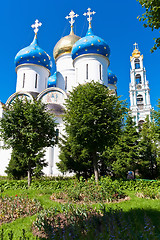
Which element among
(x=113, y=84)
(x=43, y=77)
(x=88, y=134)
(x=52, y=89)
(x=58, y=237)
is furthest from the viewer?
(x=113, y=84)

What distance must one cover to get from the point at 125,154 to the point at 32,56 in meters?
13.8

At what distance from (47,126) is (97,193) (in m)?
5.22

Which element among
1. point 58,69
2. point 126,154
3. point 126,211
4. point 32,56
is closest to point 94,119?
point 126,211

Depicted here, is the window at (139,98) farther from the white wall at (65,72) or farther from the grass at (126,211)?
the grass at (126,211)

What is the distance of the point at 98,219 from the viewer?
13.1 feet

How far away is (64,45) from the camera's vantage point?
22.8 m

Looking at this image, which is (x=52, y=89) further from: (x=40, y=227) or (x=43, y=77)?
(x=40, y=227)

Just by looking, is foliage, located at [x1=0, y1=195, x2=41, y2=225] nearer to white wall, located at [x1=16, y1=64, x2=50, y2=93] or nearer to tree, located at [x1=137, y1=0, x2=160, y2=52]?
tree, located at [x1=137, y1=0, x2=160, y2=52]

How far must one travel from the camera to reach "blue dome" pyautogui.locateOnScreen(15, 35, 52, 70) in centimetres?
2025

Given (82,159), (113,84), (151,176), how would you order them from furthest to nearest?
(113,84) < (151,176) < (82,159)

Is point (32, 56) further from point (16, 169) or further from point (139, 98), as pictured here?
point (139, 98)

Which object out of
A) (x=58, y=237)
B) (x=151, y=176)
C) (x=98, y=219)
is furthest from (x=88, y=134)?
(x=151, y=176)

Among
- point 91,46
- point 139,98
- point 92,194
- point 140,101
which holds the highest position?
point 139,98

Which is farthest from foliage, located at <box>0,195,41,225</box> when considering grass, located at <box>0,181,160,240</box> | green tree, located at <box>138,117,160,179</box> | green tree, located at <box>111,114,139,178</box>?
green tree, located at <box>138,117,160,179</box>
